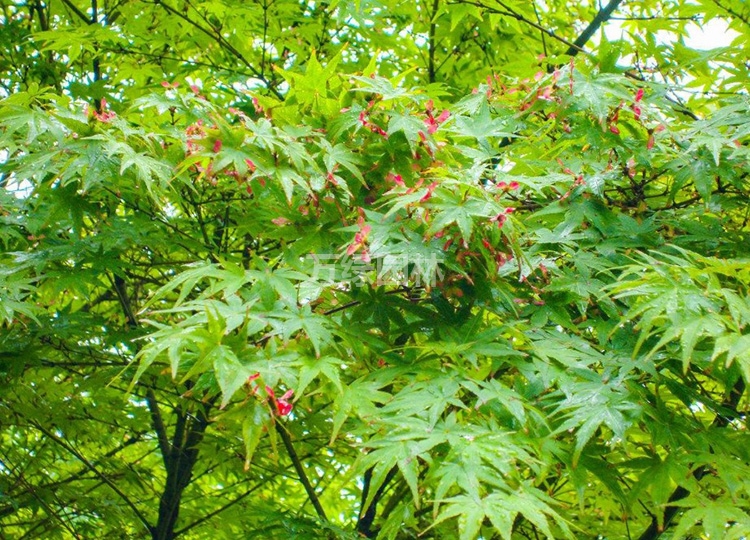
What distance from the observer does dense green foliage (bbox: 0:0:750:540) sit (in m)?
1.66

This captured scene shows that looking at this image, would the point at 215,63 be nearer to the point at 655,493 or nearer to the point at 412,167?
the point at 412,167

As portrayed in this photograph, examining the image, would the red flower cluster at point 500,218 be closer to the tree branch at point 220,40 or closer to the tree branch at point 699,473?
the tree branch at point 699,473

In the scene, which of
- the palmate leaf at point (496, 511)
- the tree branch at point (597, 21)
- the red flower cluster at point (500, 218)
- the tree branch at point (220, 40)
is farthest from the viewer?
the tree branch at point (597, 21)

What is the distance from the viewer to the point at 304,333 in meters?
1.85

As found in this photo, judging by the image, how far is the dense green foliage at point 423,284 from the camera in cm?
166

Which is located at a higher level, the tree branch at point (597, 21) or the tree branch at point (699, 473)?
the tree branch at point (597, 21)

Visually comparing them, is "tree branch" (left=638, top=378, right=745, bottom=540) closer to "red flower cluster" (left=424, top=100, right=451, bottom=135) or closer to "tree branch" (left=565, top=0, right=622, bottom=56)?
"red flower cluster" (left=424, top=100, right=451, bottom=135)

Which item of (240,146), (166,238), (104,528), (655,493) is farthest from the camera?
(104,528)

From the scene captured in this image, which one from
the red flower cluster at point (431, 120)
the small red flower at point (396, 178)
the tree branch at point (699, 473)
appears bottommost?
the tree branch at point (699, 473)

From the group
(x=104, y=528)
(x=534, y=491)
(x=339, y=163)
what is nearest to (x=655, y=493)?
(x=534, y=491)

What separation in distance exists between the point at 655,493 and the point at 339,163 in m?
1.05

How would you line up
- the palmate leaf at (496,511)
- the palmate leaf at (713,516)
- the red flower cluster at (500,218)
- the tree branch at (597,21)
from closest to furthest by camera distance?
the palmate leaf at (496,511)
the palmate leaf at (713,516)
the red flower cluster at (500,218)
the tree branch at (597,21)

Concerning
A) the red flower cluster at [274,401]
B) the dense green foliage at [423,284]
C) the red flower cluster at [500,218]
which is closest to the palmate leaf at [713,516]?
the dense green foliage at [423,284]

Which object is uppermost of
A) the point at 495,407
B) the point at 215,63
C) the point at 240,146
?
the point at 215,63
